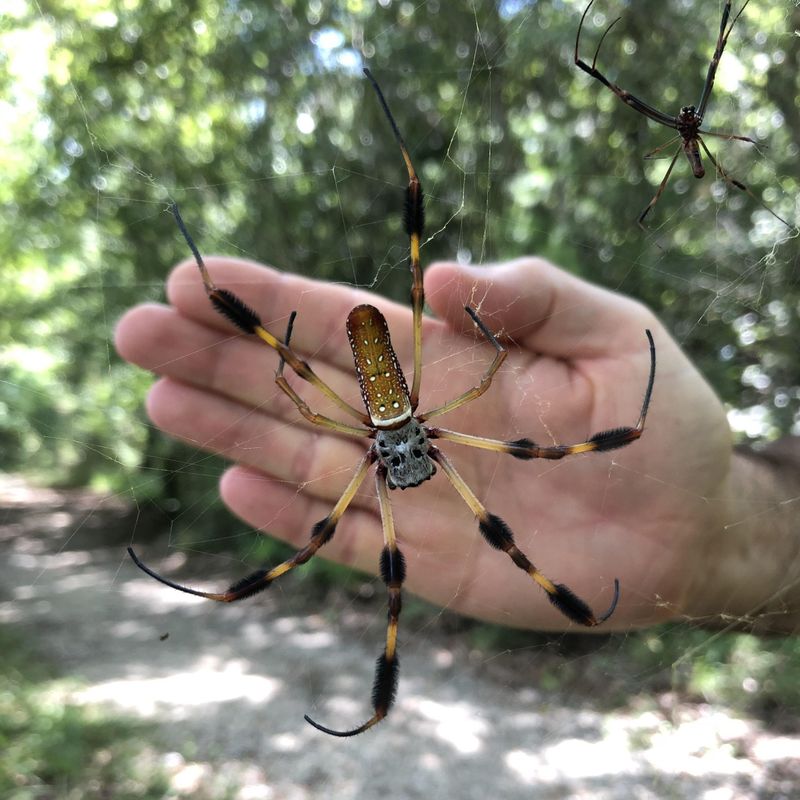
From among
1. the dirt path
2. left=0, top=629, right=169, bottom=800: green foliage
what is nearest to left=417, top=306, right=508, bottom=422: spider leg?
the dirt path

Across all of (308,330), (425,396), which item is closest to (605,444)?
(425,396)

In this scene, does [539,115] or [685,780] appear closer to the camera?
[685,780]

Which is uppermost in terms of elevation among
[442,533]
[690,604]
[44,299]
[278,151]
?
[278,151]

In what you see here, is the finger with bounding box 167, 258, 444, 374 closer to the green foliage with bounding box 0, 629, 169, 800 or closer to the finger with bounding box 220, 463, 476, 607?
the finger with bounding box 220, 463, 476, 607

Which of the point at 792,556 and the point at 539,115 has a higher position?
the point at 539,115

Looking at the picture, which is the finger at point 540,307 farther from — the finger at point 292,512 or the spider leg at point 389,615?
the finger at point 292,512

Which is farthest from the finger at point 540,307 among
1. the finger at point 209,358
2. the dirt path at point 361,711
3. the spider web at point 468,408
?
the dirt path at point 361,711

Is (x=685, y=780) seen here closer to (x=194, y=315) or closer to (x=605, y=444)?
(x=605, y=444)
